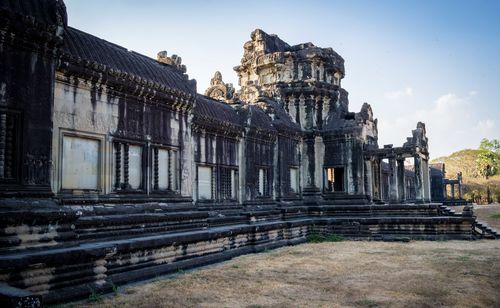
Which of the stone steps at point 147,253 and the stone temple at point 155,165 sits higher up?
the stone temple at point 155,165

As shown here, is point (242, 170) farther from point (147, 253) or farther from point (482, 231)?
point (482, 231)

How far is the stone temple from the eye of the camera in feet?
20.4

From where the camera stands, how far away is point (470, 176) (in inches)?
2559

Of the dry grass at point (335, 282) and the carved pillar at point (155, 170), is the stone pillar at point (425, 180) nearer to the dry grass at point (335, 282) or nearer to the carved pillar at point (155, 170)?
the dry grass at point (335, 282)

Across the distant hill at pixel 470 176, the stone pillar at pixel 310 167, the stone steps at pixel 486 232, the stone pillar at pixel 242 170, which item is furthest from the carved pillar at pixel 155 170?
the distant hill at pixel 470 176

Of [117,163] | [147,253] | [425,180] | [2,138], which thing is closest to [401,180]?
[425,180]

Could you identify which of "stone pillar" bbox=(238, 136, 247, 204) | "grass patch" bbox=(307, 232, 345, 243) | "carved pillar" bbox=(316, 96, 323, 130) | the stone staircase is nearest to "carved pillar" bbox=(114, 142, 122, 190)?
"stone pillar" bbox=(238, 136, 247, 204)

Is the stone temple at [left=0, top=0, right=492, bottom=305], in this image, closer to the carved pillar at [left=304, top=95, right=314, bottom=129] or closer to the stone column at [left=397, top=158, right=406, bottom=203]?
the carved pillar at [left=304, top=95, right=314, bottom=129]

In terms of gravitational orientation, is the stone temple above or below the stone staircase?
above

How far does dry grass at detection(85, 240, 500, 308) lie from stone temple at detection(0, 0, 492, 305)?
85 centimetres

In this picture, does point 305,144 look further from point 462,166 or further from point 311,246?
point 462,166

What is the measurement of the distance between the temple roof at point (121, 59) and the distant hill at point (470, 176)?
4769cm

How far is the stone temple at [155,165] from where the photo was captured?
621cm

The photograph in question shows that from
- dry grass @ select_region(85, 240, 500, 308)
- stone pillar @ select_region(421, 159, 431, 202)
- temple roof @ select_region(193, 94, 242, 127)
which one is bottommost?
dry grass @ select_region(85, 240, 500, 308)
